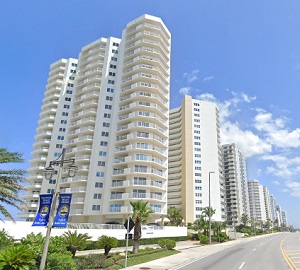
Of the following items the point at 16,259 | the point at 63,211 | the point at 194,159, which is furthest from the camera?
the point at 194,159

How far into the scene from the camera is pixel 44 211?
13.2m

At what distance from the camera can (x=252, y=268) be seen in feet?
57.1

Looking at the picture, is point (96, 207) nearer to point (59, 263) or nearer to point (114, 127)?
point (114, 127)

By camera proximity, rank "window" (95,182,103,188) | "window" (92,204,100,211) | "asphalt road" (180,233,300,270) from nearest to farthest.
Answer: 1. "asphalt road" (180,233,300,270)
2. "window" (92,204,100,211)
3. "window" (95,182,103,188)

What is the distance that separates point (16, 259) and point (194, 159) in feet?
313

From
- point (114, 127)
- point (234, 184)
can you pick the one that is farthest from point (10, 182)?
point (234, 184)

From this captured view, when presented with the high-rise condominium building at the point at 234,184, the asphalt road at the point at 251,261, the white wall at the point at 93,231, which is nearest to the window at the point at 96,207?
the white wall at the point at 93,231

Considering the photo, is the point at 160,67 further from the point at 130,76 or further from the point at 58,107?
the point at 58,107

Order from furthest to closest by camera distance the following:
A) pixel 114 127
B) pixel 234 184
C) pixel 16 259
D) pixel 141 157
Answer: pixel 234 184 < pixel 114 127 < pixel 141 157 < pixel 16 259

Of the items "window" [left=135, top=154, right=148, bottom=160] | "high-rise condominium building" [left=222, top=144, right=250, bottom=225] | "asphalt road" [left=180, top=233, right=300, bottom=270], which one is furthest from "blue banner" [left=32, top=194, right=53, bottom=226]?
"high-rise condominium building" [left=222, top=144, right=250, bottom=225]

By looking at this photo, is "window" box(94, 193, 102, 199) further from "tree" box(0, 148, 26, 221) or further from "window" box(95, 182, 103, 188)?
"tree" box(0, 148, 26, 221)

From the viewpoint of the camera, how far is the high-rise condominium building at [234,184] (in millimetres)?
145375

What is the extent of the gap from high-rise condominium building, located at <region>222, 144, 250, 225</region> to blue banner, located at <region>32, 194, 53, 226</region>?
14104 centimetres

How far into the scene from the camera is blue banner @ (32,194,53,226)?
42.3 ft
